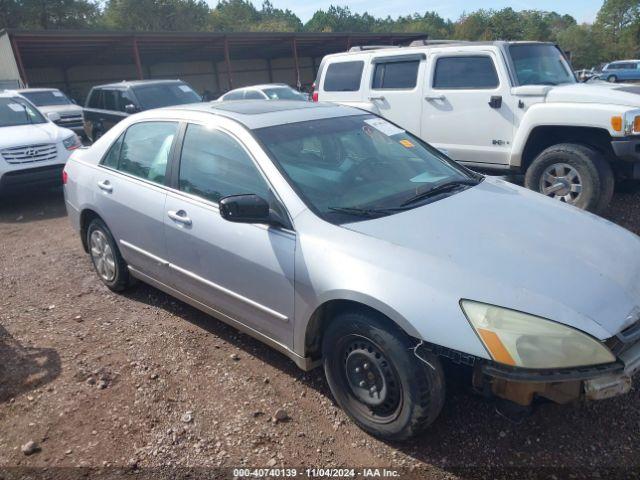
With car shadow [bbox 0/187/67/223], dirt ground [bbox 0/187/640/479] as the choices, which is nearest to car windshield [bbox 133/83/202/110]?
car shadow [bbox 0/187/67/223]

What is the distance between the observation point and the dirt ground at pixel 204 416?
2525 mm

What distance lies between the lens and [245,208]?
9.09 feet

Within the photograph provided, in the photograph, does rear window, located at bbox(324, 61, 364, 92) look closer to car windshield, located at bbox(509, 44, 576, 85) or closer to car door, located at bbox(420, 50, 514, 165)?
car door, located at bbox(420, 50, 514, 165)

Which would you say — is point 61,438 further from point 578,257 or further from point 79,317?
point 578,257

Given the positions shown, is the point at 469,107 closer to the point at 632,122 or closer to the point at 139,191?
the point at 632,122

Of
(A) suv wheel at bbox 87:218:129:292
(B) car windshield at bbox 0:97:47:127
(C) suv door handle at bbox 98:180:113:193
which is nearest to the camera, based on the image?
(C) suv door handle at bbox 98:180:113:193

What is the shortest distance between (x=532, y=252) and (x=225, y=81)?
34.2 meters

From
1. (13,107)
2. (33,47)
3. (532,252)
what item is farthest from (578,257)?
(33,47)

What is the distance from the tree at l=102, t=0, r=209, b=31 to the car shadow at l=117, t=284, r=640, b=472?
54206 millimetres

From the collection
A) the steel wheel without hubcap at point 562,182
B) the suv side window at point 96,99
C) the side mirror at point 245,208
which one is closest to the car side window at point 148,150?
the side mirror at point 245,208

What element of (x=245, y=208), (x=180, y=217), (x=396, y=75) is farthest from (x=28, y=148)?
(x=245, y=208)

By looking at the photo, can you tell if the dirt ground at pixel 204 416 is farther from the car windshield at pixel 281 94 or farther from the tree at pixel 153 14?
the tree at pixel 153 14

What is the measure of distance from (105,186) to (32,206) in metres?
4.96

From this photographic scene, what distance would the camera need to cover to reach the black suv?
11258 millimetres
